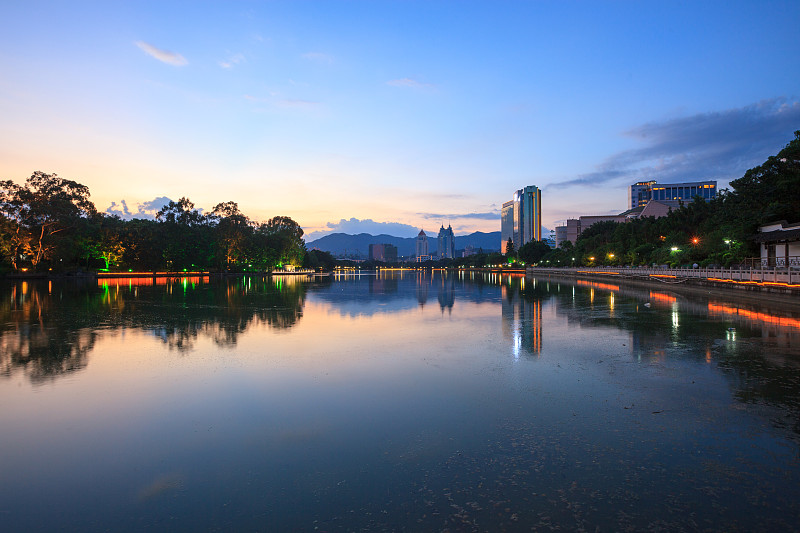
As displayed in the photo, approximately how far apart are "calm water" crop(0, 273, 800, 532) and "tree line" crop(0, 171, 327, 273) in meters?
60.7

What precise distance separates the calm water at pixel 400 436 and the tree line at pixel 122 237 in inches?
2390

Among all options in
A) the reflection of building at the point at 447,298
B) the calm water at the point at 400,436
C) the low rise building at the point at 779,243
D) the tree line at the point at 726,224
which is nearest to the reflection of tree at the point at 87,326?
the calm water at the point at 400,436

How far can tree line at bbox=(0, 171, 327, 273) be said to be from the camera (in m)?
58.8

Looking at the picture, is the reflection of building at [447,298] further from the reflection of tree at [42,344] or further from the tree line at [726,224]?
the tree line at [726,224]

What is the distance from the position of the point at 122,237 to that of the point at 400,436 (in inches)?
3318

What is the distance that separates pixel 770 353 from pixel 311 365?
982cm

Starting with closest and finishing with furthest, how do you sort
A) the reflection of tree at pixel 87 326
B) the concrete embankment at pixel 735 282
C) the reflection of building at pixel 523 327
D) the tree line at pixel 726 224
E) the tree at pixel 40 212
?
the reflection of tree at pixel 87 326, the reflection of building at pixel 523 327, the concrete embankment at pixel 735 282, the tree line at pixel 726 224, the tree at pixel 40 212

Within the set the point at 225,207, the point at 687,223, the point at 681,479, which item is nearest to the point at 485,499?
the point at 681,479

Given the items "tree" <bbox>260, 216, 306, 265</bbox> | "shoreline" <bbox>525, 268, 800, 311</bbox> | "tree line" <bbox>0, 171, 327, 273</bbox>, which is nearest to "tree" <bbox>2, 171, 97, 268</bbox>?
"tree line" <bbox>0, 171, 327, 273</bbox>

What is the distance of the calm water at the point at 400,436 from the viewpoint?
12.2ft

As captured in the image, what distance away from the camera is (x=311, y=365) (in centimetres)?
921

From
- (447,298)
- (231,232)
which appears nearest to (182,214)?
(231,232)

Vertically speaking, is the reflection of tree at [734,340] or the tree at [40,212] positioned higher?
the tree at [40,212]

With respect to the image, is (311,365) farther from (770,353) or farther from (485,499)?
(770,353)
